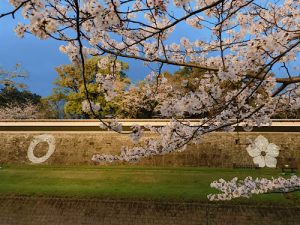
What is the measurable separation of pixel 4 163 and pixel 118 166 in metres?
6.18

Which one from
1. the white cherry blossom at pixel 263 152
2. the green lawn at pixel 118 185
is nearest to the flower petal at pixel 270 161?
the white cherry blossom at pixel 263 152

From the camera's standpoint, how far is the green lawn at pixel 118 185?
11.9 metres

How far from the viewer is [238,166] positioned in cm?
1973

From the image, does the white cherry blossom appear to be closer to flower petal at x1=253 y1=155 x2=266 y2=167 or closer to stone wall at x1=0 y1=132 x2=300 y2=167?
flower petal at x1=253 y1=155 x2=266 y2=167

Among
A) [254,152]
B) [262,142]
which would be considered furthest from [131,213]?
[262,142]

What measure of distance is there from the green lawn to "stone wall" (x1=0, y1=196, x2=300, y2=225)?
29cm

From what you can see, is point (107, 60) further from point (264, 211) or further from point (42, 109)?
point (42, 109)

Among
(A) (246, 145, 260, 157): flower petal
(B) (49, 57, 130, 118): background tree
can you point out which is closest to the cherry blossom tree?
(A) (246, 145, 260, 157): flower petal

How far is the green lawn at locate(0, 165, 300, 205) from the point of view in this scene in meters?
11.9

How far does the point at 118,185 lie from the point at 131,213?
89.2 inches

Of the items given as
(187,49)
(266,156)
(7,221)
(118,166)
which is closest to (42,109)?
(118,166)

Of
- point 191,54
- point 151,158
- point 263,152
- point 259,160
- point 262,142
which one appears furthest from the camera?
point 151,158

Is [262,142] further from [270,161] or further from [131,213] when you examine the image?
[131,213]

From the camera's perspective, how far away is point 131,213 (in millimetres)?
11445
